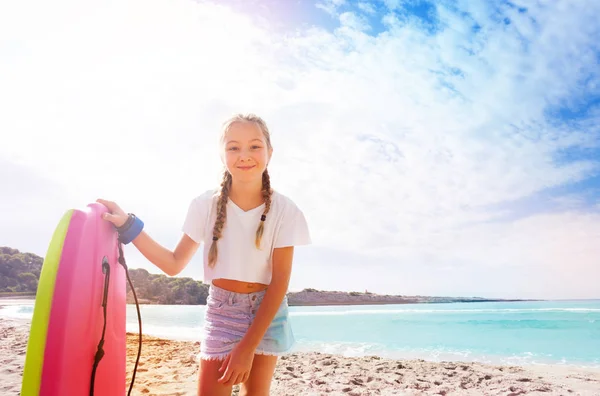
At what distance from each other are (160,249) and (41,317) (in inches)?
23.6

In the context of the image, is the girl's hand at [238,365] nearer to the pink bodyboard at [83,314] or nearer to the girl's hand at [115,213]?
the pink bodyboard at [83,314]

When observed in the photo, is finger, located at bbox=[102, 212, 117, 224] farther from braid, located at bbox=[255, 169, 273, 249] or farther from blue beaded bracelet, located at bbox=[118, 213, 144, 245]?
braid, located at bbox=[255, 169, 273, 249]

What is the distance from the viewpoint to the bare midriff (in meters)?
2.08

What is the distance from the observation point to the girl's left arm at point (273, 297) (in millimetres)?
1875

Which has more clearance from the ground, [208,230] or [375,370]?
[208,230]

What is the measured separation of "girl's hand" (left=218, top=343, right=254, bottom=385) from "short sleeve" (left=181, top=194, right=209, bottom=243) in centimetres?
56

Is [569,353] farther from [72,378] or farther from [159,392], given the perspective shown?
[72,378]

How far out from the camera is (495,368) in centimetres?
573

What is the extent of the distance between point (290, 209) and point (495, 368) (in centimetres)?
484

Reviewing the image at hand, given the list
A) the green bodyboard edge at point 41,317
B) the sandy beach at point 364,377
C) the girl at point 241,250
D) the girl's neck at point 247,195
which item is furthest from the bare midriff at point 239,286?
Result: the sandy beach at point 364,377

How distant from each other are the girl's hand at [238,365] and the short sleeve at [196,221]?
0.56 m

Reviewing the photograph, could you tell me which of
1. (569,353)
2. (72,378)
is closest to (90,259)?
(72,378)

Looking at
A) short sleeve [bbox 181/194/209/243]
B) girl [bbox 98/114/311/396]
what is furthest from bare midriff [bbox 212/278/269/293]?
short sleeve [bbox 181/194/209/243]

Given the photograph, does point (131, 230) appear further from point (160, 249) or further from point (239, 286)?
point (239, 286)
